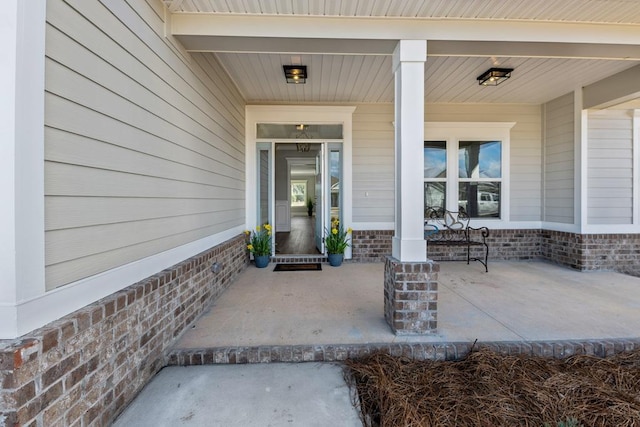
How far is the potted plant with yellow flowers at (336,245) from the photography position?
16.6ft

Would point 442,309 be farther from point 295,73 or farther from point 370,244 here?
point 295,73

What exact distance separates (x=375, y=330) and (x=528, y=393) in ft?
3.58

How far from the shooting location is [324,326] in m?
2.66

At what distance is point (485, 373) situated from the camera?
207 centimetres

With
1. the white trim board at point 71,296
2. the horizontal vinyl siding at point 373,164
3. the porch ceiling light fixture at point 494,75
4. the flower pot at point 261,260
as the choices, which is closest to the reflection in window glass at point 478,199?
the horizontal vinyl siding at point 373,164

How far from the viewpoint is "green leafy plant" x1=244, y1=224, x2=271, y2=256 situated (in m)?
4.98

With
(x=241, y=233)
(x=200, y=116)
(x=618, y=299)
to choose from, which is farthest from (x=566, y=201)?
(x=200, y=116)

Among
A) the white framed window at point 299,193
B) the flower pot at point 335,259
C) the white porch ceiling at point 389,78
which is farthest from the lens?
the white framed window at point 299,193

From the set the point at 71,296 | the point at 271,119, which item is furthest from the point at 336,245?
the point at 71,296

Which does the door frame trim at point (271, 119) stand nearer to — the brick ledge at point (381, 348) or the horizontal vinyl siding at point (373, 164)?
the horizontal vinyl siding at point (373, 164)

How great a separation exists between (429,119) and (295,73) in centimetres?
282

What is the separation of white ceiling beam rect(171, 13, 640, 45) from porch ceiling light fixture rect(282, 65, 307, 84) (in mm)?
1094

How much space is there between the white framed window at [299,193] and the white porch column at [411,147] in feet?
49.3

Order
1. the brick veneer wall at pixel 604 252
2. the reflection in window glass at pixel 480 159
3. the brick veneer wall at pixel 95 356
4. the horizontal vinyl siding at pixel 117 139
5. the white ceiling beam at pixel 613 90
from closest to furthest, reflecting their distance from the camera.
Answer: the brick veneer wall at pixel 95 356 → the horizontal vinyl siding at pixel 117 139 → the white ceiling beam at pixel 613 90 → the brick veneer wall at pixel 604 252 → the reflection in window glass at pixel 480 159
